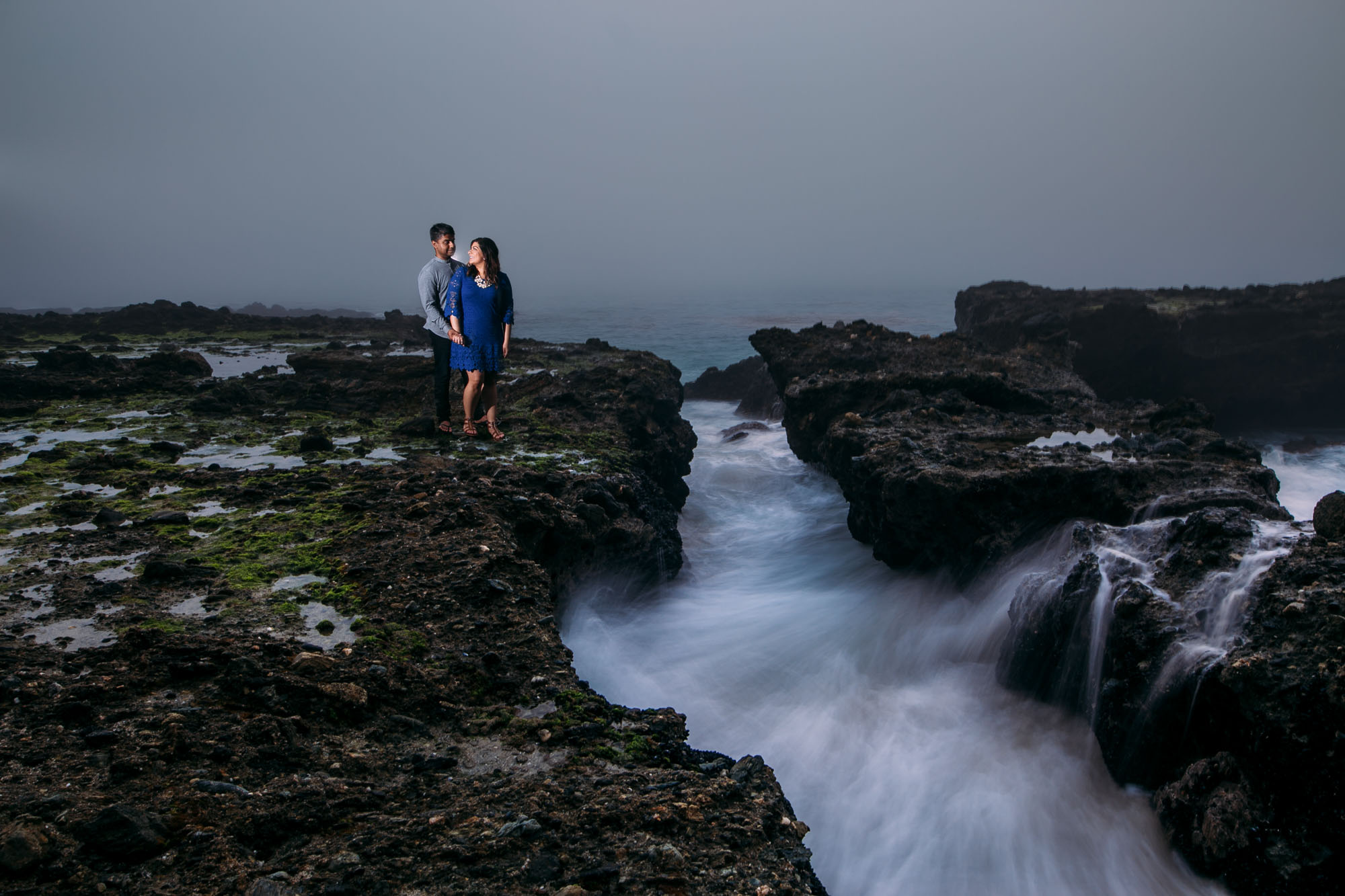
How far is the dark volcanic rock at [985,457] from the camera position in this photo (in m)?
7.41

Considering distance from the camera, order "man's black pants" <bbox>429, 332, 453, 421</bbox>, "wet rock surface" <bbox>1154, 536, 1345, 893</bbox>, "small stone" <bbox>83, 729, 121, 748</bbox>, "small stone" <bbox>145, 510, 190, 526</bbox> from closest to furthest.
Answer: "small stone" <bbox>83, 729, 121, 748</bbox> → "wet rock surface" <bbox>1154, 536, 1345, 893</bbox> → "small stone" <bbox>145, 510, 190, 526</bbox> → "man's black pants" <bbox>429, 332, 453, 421</bbox>

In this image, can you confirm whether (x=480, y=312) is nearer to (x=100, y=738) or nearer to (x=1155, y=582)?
(x=100, y=738)

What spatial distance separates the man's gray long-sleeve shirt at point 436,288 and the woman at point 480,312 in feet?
0.41

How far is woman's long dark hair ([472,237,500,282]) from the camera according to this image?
7.75 metres

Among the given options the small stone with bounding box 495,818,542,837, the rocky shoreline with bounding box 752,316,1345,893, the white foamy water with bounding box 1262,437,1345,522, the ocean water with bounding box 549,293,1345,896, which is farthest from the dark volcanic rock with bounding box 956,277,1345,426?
the small stone with bounding box 495,818,542,837

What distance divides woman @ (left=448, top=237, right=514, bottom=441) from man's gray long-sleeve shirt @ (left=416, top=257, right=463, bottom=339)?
126mm

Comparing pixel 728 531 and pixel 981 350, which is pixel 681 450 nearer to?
pixel 728 531

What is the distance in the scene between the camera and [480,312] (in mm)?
8047

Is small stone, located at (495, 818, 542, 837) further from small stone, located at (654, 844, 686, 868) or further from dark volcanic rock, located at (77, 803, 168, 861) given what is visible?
dark volcanic rock, located at (77, 803, 168, 861)


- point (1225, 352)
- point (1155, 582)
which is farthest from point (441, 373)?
point (1225, 352)

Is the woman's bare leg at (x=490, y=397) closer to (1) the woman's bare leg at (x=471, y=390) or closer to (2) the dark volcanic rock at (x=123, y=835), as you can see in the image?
(1) the woman's bare leg at (x=471, y=390)

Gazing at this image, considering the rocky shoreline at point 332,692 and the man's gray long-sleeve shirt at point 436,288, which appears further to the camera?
the man's gray long-sleeve shirt at point 436,288

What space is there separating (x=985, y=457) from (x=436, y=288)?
6793 millimetres

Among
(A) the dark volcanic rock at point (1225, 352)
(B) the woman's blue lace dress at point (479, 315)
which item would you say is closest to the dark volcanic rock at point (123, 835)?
(B) the woman's blue lace dress at point (479, 315)
